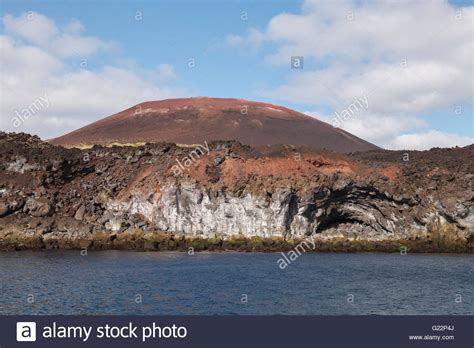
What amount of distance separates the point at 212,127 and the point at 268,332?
100m

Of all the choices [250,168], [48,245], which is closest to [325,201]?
[250,168]

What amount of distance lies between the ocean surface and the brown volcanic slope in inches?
2507

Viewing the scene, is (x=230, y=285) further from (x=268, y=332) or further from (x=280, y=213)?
(x=280, y=213)

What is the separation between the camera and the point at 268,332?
23.4m

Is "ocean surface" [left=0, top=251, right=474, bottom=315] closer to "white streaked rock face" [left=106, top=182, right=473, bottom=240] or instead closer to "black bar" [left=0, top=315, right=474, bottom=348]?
"black bar" [left=0, top=315, right=474, bottom=348]

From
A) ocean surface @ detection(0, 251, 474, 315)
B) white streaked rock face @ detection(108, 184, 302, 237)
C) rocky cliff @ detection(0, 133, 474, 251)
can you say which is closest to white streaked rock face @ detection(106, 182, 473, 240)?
white streaked rock face @ detection(108, 184, 302, 237)

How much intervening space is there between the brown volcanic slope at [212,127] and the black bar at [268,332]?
3492 inches

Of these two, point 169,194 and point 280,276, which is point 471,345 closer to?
point 280,276

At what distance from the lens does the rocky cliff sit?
6856 cm

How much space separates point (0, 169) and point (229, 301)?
5508cm

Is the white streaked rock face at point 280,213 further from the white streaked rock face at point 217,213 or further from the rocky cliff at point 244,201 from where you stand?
the rocky cliff at point 244,201

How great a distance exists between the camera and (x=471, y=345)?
21422mm

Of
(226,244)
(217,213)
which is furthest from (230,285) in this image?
(217,213)

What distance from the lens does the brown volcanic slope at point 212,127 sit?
118312 mm
